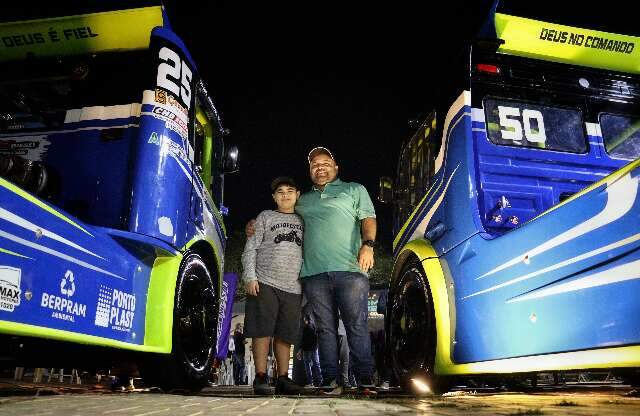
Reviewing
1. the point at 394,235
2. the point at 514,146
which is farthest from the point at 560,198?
the point at 394,235

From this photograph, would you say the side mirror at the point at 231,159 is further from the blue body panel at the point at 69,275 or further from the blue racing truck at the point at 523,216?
the blue body panel at the point at 69,275

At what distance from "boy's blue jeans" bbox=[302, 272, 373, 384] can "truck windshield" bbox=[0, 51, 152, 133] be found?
198 centimetres

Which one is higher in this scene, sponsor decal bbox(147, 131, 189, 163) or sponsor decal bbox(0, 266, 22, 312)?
sponsor decal bbox(147, 131, 189, 163)

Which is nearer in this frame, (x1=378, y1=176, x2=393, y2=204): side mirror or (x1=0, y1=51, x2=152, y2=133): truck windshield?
(x1=0, y1=51, x2=152, y2=133): truck windshield

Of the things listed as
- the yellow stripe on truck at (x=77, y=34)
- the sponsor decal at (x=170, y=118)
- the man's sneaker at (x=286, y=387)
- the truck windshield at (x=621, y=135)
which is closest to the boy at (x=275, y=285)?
the man's sneaker at (x=286, y=387)

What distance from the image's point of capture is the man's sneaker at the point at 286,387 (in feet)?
11.3

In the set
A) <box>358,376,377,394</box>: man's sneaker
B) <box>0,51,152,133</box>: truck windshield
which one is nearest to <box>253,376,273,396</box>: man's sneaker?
<box>358,376,377,394</box>: man's sneaker

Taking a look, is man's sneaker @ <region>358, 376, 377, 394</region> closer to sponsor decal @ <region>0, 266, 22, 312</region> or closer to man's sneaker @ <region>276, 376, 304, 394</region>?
man's sneaker @ <region>276, 376, 304, 394</region>

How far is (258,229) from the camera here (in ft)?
13.0

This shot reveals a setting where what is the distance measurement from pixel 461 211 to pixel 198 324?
7.37ft

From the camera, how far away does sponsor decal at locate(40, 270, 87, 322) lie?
2436 mm

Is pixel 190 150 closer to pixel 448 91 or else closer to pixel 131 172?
pixel 131 172

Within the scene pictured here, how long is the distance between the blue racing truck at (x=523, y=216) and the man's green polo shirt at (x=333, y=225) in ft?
1.65

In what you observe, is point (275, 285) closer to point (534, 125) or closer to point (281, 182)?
point (281, 182)
